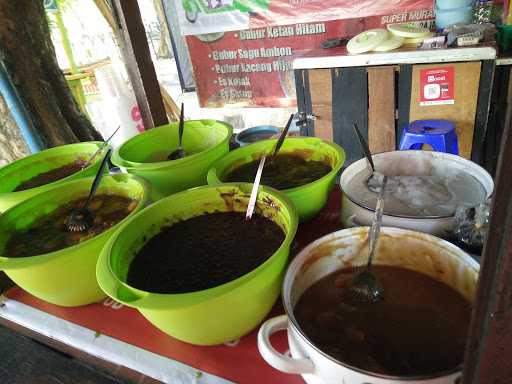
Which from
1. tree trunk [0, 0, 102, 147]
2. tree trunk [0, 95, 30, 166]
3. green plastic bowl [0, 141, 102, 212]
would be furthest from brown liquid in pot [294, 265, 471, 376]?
tree trunk [0, 95, 30, 166]

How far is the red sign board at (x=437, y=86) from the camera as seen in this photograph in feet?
7.61

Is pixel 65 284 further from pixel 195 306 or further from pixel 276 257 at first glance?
pixel 276 257

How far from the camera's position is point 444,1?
2.47 meters

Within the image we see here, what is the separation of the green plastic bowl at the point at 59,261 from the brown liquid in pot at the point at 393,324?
54cm

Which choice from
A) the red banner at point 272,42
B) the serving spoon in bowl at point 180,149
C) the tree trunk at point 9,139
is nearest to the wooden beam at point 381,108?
the red banner at point 272,42

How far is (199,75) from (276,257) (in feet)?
12.7

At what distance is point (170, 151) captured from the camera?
59.7 inches

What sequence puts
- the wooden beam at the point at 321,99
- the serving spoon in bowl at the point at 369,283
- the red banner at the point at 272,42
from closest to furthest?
1. the serving spoon in bowl at the point at 369,283
2. the wooden beam at the point at 321,99
3. the red banner at the point at 272,42

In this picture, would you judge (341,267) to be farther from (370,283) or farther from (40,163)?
(40,163)

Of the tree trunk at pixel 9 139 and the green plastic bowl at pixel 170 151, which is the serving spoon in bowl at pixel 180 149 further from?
the tree trunk at pixel 9 139

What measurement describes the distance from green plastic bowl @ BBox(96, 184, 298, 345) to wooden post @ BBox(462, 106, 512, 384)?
36 centimetres

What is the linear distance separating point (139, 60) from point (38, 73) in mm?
892

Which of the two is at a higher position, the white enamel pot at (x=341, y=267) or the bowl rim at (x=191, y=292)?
the bowl rim at (x=191, y=292)

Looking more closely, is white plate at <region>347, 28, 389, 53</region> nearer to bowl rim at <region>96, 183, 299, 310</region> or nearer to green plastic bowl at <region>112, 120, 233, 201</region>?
green plastic bowl at <region>112, 120, 233, 201</region>
